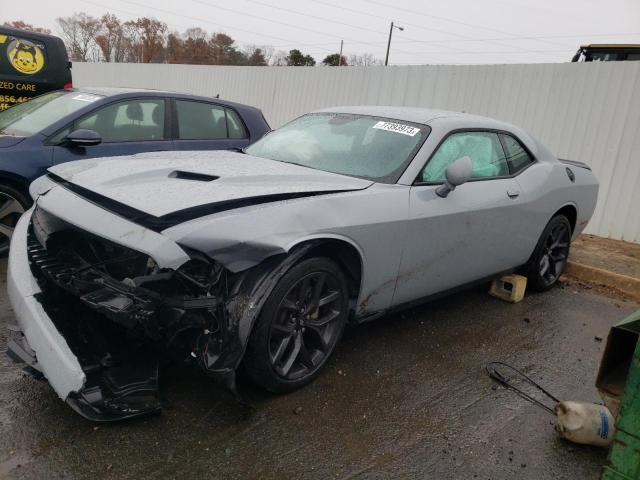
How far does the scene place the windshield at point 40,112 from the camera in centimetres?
468

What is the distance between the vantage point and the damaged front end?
232cm

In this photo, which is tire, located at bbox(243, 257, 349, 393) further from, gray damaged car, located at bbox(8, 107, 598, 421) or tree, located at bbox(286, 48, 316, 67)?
tree, located at bbox(286, 48, 316, 67)

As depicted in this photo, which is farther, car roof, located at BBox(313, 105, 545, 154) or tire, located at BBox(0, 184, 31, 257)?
tire, located at BBox(0, 184, 31, 257)

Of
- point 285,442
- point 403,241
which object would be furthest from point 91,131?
point 285,442

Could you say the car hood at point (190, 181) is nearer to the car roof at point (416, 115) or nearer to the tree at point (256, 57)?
the car roof at point (416, 115)

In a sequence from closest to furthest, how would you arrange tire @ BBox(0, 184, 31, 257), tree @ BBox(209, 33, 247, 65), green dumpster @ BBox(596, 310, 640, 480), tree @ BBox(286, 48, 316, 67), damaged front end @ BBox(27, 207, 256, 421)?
green dumpster @ BBox(596, 310, 640, 480) < damaged front end @ BBox(27, 207, 256, 421) < tire @ BBox(0, 184, 31, 257) < tree @ BBox(286, 48, 316, 67) < tree @ BBox(209, 33, 247, 65)

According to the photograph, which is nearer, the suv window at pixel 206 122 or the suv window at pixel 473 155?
the suv window at pixel 473 155

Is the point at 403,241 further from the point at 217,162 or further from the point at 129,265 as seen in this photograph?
the point at 129,265

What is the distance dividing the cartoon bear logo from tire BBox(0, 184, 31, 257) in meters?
3.73

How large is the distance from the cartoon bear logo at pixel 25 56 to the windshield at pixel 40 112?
2143 millimetres

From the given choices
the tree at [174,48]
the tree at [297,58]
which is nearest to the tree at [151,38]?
the tree at [174,48]

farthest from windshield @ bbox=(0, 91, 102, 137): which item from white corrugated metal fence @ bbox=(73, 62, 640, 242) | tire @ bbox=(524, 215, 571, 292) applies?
white corrugated metal fence @ bbox=(73, 62, 640, 242)

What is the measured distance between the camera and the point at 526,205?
4270 mm

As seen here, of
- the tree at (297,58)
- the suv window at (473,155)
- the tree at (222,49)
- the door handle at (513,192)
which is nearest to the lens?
the suv window at (473,155)
